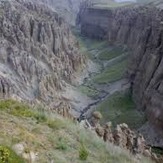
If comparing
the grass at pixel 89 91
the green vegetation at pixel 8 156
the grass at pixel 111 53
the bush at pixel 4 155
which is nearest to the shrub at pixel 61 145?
the green vegetation at pixel 8 156

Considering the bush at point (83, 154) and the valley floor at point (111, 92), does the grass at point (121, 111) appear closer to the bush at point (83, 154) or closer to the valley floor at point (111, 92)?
the valley floor at point (111, 92)

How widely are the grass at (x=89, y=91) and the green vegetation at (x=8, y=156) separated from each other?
276 feet

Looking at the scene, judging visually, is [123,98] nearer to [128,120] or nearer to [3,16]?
[128,120]

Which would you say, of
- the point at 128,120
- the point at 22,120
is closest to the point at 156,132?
the point at 128,120

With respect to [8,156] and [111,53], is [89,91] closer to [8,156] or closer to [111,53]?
[111,53]

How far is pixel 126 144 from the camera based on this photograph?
3934cm

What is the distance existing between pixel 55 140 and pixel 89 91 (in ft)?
277

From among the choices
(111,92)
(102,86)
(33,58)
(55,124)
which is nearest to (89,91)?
(102,86)

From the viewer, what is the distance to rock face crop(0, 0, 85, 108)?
89.1 metres

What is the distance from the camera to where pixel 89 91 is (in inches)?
4235

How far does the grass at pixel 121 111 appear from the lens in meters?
73.9

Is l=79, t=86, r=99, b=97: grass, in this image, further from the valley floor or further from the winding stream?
the winding stream

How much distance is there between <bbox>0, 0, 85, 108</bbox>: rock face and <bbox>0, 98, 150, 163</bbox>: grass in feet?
142

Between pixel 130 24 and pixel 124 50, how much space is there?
12.2m
